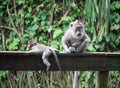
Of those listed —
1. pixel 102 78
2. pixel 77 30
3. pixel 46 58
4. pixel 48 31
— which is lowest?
pixel 102 78

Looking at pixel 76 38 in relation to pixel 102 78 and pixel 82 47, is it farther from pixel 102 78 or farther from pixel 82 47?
pixel 102 78

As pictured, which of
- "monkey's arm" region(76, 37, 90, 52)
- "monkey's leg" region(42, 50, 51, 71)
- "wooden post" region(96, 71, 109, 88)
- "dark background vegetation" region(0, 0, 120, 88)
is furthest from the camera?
"dark background vegetation" region(0, 0, 120, 88)

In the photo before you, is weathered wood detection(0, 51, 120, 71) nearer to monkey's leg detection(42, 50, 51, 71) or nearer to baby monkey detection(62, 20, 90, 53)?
monkey's leg detection(42, 50, 51, 71)

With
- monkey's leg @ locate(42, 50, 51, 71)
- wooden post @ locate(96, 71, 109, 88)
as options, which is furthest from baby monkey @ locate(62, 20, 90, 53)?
monkey's leg @ locate(42, 50, 51, 71)

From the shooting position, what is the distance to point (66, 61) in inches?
117

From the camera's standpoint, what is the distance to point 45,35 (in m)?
7.05

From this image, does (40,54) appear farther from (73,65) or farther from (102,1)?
(102,1)

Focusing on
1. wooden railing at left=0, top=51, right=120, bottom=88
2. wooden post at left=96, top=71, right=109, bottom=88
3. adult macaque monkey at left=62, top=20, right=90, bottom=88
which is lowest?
wooden post at left=96, top=71, right=109, bottom=88

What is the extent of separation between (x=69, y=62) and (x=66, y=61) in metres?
0.03

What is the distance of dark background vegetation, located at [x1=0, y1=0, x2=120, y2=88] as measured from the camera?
656cm

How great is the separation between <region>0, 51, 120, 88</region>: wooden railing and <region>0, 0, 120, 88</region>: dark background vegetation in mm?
3256

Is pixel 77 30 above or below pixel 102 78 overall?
above

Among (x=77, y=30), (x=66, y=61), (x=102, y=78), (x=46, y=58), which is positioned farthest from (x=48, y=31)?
(x=46, y=58)

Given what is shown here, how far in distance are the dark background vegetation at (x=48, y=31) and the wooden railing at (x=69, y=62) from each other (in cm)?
326
